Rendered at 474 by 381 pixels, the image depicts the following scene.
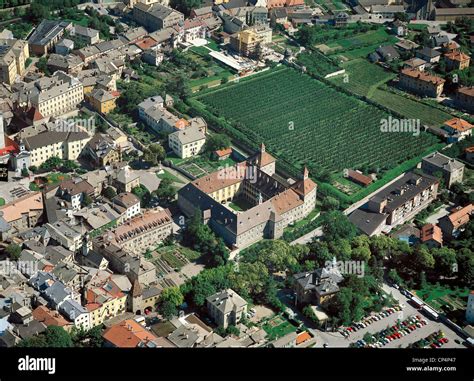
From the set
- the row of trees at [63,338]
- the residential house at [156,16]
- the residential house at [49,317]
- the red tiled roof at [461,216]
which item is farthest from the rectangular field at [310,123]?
the residential house at [49,317]

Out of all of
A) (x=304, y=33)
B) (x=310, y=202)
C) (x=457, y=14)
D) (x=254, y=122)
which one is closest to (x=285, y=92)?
(x=254, y=122)

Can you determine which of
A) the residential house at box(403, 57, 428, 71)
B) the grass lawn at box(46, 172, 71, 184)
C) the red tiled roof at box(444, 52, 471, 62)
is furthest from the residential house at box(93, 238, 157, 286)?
the red tiled roof at box(444, 52, 471, 62)

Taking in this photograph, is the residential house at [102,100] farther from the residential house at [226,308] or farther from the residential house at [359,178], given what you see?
the residential house at [226,308]

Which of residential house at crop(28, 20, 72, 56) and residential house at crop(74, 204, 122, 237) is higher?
residential house at crop(28, 20, 72, 56)

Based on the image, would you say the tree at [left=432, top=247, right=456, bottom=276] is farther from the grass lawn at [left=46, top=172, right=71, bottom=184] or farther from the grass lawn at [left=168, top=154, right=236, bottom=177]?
the grass lawn at [left=46, top=172, right=71, bottom=184]

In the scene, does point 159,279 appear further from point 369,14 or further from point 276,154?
point 369,14

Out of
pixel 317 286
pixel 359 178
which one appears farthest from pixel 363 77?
pixel 317 286
